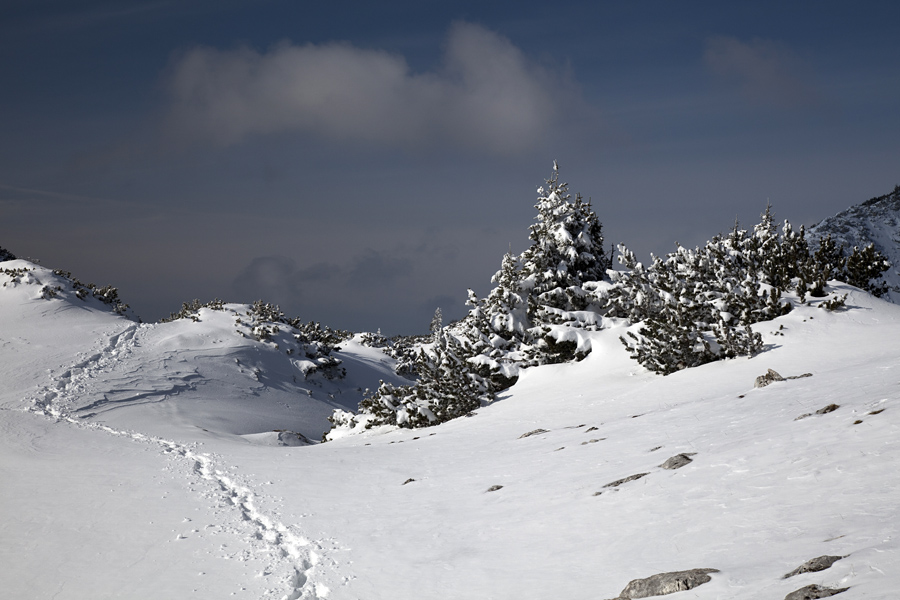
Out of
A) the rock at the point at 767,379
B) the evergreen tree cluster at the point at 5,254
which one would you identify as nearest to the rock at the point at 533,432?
the rock at the point at 767,379

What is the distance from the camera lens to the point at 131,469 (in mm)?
14125

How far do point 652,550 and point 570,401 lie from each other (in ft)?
41.1

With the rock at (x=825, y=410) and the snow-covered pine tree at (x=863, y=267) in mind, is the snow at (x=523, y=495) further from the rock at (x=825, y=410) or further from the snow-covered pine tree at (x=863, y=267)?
the snow-covered pine tree at (x=863, y=267)

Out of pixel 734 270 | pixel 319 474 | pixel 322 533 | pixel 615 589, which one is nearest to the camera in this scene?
pixel 615 589

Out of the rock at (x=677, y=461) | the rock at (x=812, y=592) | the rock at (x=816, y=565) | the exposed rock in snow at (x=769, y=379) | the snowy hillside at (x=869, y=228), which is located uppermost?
the snowy hillside at (x=869, y=228)

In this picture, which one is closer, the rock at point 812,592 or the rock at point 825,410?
the rock at point 812,592

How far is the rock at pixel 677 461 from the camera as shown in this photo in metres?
8.70

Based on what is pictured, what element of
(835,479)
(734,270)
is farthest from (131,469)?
(734,270)

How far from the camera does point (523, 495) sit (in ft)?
31.2

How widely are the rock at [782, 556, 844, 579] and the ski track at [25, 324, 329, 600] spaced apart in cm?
476

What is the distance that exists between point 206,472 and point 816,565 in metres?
12.8

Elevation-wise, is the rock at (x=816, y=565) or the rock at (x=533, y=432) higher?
the rock at (x=816, y=565)

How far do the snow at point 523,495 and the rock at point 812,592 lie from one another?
140 mm

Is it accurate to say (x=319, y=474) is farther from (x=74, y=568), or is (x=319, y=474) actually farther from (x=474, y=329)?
(x=474, y=329)
